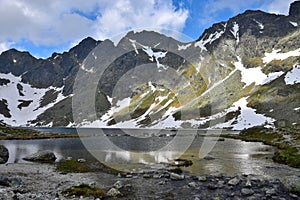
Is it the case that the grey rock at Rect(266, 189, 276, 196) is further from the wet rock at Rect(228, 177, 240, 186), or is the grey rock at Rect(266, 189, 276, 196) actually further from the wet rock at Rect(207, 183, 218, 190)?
the wet rock at Rect(207, 183, 218, 190)

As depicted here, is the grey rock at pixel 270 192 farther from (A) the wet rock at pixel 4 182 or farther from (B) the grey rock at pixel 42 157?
(B) the grey rock at pixel 42 157

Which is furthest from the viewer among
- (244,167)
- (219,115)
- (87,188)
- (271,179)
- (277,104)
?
(219,115)

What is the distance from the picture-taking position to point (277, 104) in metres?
161

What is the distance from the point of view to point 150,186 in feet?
93.3

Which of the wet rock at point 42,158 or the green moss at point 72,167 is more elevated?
the wet rock at point 42,158

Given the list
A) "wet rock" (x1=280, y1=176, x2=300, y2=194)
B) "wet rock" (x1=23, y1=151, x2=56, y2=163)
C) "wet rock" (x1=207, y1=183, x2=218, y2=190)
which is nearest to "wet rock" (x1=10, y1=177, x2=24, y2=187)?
"wet rock" (x1=23, y1=151, x2=56, y2=163)

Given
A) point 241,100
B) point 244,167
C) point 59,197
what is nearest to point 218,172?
point 244,167

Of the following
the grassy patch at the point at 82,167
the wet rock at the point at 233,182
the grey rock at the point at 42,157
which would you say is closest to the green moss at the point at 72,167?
the grassy patch at the point at 82,167

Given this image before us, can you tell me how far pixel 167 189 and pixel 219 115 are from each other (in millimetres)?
164693

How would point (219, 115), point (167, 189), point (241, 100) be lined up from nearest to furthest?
point (167, 189) → point (219, 115) → point (241, 100)

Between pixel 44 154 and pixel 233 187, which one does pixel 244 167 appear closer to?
pixel 233 187

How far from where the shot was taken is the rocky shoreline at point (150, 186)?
24297 millimetres

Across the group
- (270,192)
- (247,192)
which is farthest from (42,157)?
(270,192)

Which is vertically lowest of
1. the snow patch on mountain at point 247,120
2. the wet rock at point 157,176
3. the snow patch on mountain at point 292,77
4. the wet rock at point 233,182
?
the wet rock at point 157,176
